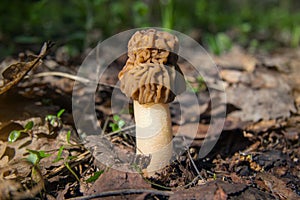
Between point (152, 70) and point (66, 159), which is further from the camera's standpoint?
point (66, 159)

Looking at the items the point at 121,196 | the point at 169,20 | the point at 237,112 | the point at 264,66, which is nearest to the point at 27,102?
the point at 121,196

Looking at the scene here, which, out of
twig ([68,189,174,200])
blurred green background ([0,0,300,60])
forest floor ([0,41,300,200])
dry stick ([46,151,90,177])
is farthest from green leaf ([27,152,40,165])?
blurred green background ([0,0,300,60])

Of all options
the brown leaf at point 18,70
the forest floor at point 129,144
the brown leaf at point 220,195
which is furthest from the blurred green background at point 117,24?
the brown leaf at point 220,195

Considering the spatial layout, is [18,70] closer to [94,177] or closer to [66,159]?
[66,159]

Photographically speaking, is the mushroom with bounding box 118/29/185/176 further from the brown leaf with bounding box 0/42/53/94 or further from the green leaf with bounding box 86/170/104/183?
the brown leaf with bounding box 0/42/53/94

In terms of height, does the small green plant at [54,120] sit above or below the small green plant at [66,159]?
above

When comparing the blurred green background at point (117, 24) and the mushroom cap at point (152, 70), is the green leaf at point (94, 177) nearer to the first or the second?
the mushroom cap at point (152, 70)

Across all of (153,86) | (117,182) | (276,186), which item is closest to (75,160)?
(117,182)
